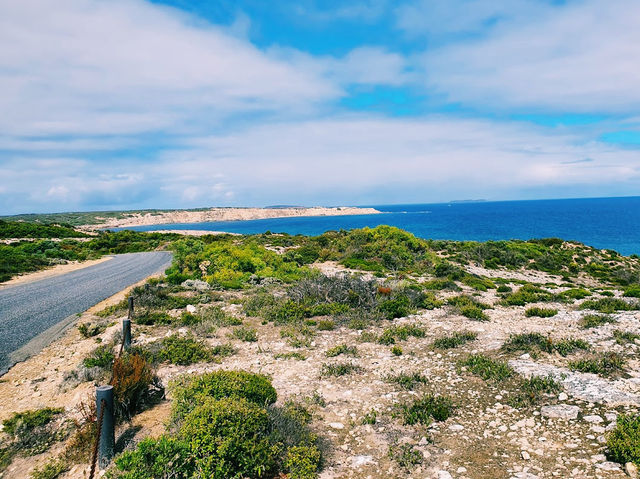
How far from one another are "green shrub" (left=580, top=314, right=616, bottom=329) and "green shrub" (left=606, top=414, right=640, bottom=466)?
21.4 feet

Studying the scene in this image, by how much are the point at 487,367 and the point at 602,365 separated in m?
2.42

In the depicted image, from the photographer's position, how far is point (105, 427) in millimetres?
5441

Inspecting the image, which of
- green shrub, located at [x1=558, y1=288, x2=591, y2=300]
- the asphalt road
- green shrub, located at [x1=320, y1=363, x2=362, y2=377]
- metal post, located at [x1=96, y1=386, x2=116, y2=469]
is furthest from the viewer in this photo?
green shrub, located at [x1=558, y1=288, x2=591, y2=300]

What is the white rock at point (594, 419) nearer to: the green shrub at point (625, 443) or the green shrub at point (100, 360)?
the green shrub at point (625, 443)

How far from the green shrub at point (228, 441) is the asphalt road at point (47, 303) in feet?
24.3

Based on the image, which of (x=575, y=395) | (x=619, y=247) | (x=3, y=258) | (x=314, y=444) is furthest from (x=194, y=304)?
(x=619, y=247)

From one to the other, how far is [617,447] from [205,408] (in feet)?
19.9

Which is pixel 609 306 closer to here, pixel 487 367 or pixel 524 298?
pixel 524 298

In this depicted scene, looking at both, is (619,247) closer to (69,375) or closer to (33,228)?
(69,375)

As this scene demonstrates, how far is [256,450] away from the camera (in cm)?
522

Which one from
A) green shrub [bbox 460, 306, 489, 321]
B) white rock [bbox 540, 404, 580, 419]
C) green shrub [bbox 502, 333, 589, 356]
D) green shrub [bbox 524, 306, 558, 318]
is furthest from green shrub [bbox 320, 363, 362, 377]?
green shrub [bbox 524, 306, 558, 318]

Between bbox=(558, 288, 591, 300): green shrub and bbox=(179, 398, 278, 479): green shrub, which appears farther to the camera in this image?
bbox=(558, 288, 591, 300): green shrub

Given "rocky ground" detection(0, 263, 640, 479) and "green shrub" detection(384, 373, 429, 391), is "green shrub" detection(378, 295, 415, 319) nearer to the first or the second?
"rocky ground" detection(0, 263, 640, 479)

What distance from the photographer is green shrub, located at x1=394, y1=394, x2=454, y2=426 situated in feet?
21.7
